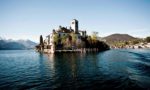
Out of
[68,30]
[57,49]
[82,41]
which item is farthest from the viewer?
[68,30]

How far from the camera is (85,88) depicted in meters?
27.4

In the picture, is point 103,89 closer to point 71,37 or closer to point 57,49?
point 57,49

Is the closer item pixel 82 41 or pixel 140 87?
pixel 140 87

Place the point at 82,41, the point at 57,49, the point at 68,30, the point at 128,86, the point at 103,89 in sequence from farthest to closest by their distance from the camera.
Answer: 1. the point at 68,30
2. the point at 82,41
3. the point at 57,49
4. the point at 128,86
5. the point at 103,89

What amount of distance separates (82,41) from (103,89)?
141 m

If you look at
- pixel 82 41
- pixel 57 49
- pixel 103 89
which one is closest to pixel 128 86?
pixel 103 89

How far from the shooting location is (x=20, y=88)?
27.6 meters

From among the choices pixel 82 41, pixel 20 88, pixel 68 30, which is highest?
pixel 68 30

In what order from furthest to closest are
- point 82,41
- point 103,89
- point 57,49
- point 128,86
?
point 82,41, point 57,49, point 128,86, point 103,89

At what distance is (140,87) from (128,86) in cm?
192

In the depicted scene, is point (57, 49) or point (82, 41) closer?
point (57, 49)

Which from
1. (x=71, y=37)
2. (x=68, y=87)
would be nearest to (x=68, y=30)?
(x=71, y=37)

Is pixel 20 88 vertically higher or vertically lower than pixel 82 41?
lower

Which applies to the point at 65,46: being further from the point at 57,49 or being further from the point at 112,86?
the point at 112,86
